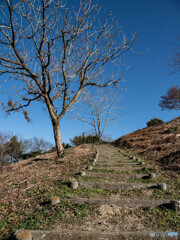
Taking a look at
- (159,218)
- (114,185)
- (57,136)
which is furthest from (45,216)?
(57,136)

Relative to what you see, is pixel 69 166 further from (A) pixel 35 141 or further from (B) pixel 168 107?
(A) pixel 35 141

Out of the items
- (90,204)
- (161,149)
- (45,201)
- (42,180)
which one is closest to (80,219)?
(90,204)

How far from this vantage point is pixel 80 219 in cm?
373

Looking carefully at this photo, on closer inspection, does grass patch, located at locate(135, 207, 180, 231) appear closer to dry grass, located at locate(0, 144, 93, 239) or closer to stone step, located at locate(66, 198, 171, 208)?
stone step, located at locate(66, 198, 171, 208)

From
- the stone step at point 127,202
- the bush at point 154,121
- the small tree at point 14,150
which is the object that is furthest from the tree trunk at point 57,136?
the small tree at point 14,150

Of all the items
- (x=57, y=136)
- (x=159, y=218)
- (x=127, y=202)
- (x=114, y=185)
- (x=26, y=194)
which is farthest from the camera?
(x=57, y=136)

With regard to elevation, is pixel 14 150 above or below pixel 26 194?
above

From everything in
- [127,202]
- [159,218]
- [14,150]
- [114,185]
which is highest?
[14,150]

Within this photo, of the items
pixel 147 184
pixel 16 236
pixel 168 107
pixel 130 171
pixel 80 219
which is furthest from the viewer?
pixel 168 107

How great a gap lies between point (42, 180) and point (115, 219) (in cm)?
327

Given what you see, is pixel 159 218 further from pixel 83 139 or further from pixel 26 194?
pixel 83 139

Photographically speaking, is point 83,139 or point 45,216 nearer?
point 45,216

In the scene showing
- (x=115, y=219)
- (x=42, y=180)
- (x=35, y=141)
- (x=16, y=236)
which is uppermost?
(x=35, y=141)

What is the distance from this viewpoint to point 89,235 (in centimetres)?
312
